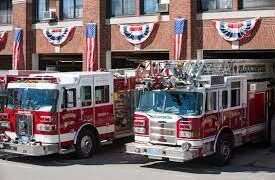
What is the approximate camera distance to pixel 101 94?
55.6 ft

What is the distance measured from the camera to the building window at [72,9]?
25.0 meters

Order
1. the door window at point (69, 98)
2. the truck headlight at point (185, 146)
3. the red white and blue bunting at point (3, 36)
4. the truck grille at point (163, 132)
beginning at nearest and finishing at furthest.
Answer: the truck headlight at point (185, 146) → the truck grille at point (163, 132) → the door window at point (69, 98) → the red white and blue bunting at point (3, 36)

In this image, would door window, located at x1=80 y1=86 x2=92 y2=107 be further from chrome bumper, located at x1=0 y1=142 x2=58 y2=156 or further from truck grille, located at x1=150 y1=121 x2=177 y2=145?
truck grille, located at x1=150 y1=121 x2=177 y2=145

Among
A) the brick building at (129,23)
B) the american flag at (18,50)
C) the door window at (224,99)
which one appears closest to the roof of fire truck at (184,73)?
the door window at (224,99)

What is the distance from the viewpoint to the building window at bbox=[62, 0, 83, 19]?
24964 millimetres

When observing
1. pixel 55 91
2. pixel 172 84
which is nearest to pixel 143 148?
pixel 172 84

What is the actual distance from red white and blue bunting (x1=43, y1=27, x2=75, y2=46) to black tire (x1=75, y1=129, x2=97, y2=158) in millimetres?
9419

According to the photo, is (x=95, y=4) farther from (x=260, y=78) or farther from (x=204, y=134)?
(x=204, y=134)

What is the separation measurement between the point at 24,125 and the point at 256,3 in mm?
9892

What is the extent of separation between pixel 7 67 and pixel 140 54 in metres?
9.91

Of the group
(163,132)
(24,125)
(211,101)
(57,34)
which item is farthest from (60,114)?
(57,34)

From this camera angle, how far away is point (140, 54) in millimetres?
25516

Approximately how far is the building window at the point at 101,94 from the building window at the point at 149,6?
260 inches

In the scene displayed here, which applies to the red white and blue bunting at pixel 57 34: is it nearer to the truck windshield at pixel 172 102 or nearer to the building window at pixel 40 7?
the building window at pixel 40 7
